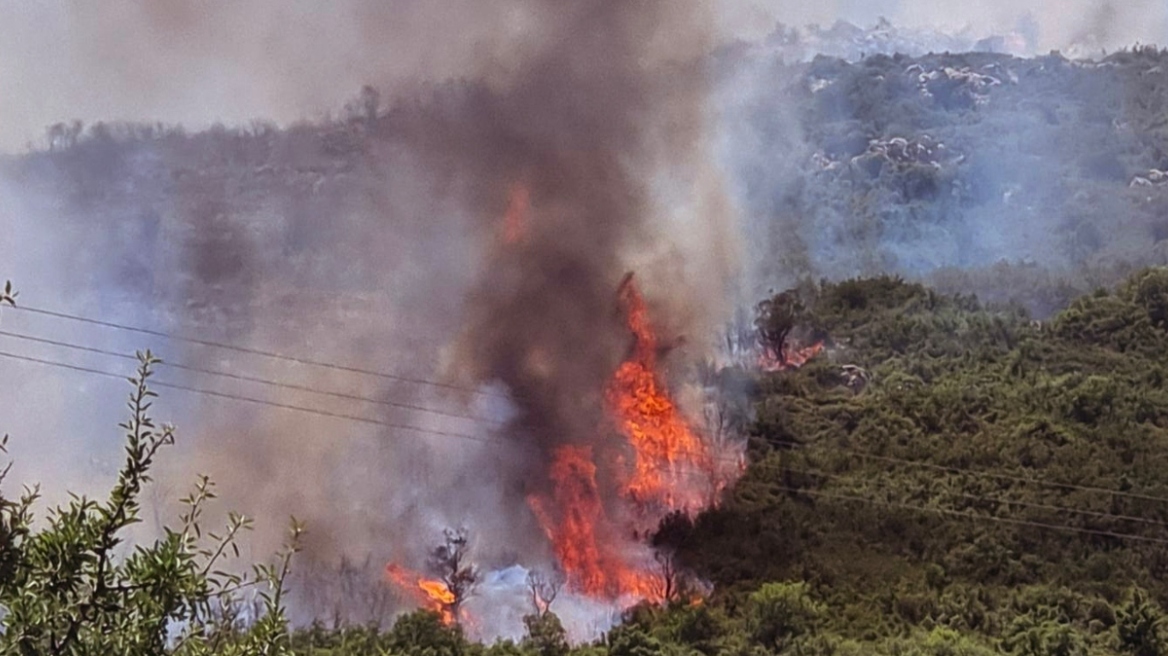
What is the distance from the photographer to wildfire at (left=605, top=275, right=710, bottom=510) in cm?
4700

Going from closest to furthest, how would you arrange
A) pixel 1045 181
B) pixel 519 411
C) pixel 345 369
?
pixel 519 411
pixel 345 369
pixel 1045 181

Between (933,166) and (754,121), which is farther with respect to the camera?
(933,166)

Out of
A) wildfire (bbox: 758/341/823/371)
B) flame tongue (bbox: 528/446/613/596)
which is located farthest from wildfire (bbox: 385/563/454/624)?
wildfire (bbox: 758/341/823/371)

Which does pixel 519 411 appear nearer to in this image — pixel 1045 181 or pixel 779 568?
pixel 779 568

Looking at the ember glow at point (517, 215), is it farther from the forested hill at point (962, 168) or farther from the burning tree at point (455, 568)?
the forested hill at point (962, 168)

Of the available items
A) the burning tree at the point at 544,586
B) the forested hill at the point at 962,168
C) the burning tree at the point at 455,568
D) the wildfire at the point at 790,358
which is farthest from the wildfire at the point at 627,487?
the forested hill at the point at 962,168

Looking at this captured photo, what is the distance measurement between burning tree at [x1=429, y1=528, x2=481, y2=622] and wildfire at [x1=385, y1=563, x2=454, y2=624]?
0.25 ft

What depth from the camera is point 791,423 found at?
5612 cm

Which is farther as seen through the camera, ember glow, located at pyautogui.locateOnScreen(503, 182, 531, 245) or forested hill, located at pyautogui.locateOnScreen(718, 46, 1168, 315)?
forested hill, located at pyautogui.locateOnScreen(718, 46, 1168, 315)

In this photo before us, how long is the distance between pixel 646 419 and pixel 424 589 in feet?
35.5

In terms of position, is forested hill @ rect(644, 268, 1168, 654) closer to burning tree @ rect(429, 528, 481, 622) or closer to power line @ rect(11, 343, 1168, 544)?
power line @ rect(11, 343, 1168, 544)

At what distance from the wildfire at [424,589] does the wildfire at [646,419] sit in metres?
8.12

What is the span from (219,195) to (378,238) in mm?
7880

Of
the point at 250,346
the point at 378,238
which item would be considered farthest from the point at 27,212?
the point at 378,238
